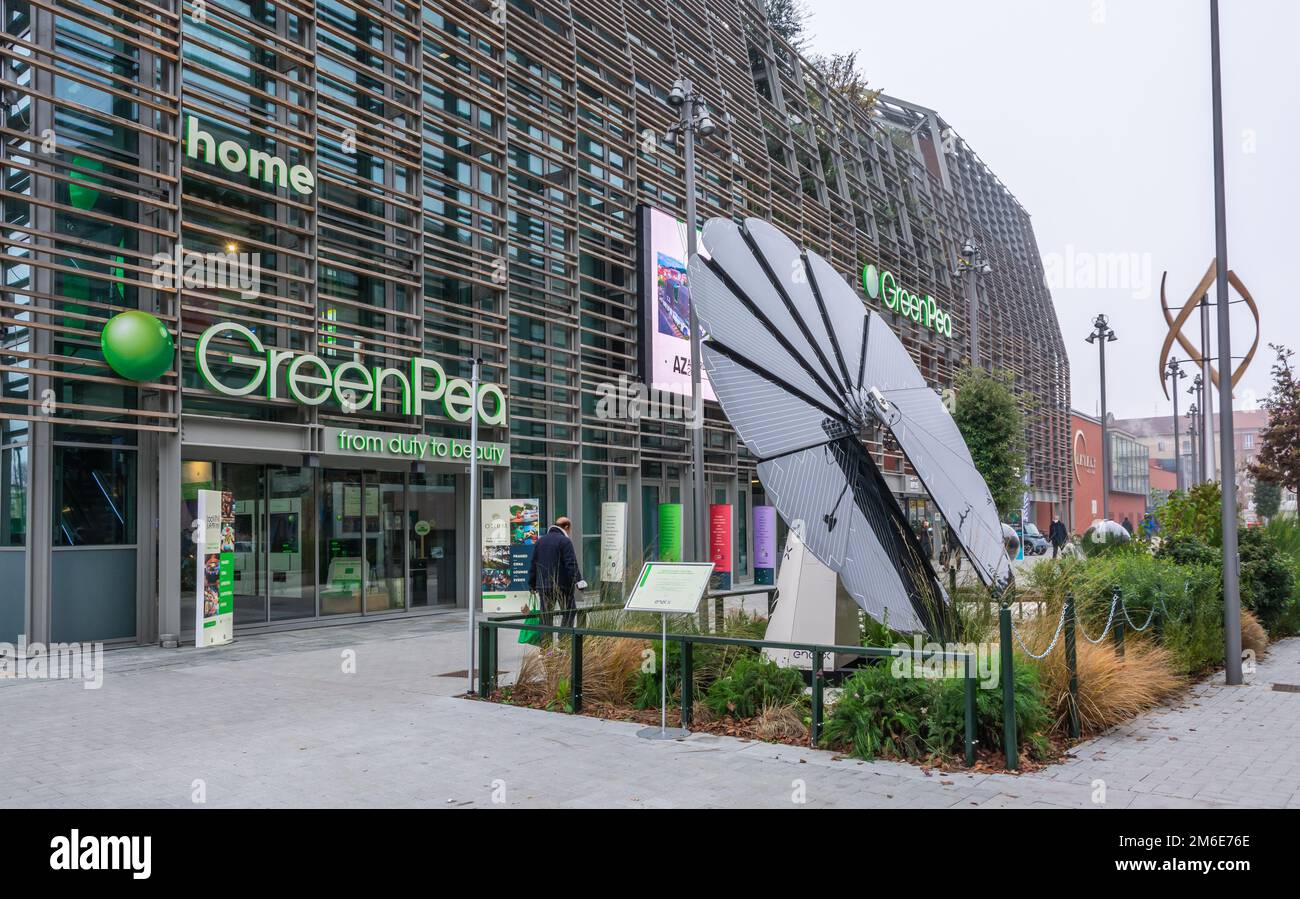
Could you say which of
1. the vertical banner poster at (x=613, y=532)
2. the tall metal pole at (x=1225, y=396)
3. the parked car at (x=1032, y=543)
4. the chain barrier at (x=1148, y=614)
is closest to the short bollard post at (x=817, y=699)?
the chain barrier at (x=1148, y=614)

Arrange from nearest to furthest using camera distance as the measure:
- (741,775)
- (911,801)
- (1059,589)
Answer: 1. (911,801)
2. (741,775)
3. (1059,589)

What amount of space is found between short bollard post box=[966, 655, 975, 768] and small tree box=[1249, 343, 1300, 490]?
2941 centimetres

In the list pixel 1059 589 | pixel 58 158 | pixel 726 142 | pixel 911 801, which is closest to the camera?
pixel 911 801

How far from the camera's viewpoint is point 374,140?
57.5 feet

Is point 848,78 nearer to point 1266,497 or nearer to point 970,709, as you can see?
point 970,709

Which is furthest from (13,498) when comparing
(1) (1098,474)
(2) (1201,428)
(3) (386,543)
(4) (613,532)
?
(1) (1098,474)

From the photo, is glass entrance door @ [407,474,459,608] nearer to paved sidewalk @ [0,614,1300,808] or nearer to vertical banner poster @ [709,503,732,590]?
vertical banner poster @ [709,503,732,590]

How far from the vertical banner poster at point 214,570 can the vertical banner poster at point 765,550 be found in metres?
14.0

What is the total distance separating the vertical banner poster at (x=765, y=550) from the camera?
25.0 m

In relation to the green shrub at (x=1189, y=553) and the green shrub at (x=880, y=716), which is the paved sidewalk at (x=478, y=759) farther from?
the green shrub at (x=1189, y=553)
